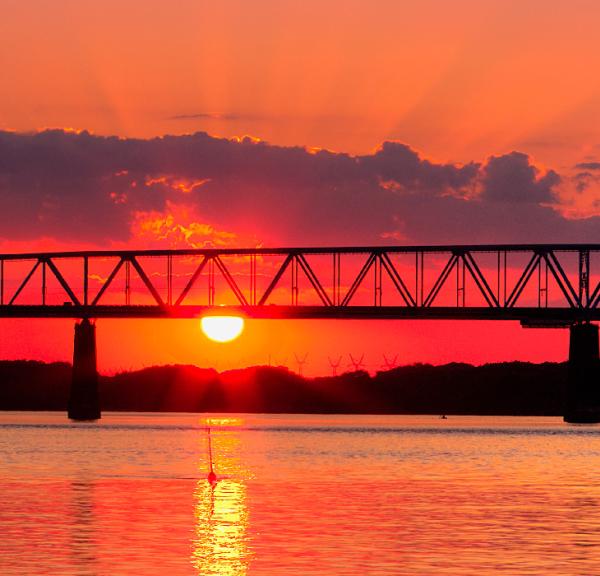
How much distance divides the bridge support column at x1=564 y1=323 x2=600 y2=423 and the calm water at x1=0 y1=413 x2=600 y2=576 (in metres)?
69.6

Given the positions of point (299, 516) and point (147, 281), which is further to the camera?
point (147, 281)

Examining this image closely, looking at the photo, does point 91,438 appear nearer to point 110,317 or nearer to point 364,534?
point 110,317

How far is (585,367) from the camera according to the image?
6993 inches

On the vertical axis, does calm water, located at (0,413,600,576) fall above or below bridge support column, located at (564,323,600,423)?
below

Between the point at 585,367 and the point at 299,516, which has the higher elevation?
the point at 585,367

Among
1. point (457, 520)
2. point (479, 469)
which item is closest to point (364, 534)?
point (457, 520)

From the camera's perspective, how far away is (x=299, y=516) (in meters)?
56.8

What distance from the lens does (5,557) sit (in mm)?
42875

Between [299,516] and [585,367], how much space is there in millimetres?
125134

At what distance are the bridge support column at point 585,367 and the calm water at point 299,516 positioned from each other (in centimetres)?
6956

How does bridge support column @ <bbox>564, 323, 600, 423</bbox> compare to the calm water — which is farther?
bridge support column @ <bbox>564, 323, 600, 423</bbox>

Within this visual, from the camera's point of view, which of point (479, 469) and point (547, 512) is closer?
point (547, 512)

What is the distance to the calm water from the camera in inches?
1670

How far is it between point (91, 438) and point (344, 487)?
86205 mm
